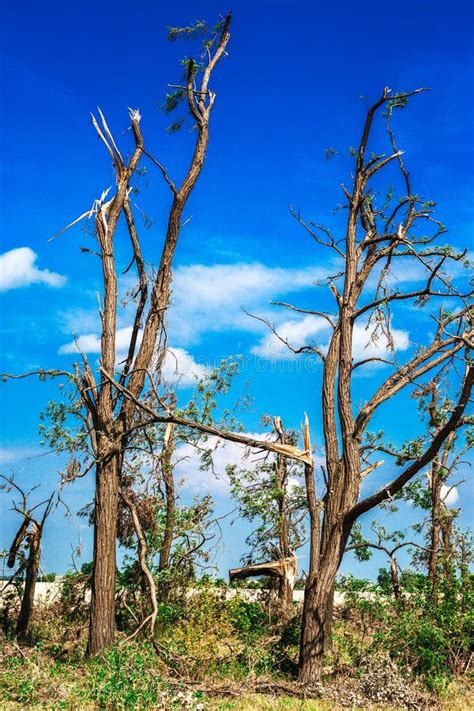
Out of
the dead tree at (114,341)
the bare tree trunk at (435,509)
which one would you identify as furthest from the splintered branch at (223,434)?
the bare tree trunk at (435,509)

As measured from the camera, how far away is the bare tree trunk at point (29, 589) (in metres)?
15.6

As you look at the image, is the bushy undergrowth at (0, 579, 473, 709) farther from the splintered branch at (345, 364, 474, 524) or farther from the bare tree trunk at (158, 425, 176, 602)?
the splintered branch at (345, 364, 474, 524)

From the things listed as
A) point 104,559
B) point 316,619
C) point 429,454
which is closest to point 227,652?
point 316,619

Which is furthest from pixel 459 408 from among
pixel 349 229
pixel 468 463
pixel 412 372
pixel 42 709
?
pixel 468 463

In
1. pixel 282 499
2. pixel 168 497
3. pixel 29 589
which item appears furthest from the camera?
pixel 282 499

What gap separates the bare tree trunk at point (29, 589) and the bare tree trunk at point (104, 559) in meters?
2.68

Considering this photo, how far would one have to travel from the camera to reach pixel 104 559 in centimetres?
1367

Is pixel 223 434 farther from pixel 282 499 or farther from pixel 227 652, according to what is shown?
pixel 282 499

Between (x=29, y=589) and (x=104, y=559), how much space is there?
10.2 feet

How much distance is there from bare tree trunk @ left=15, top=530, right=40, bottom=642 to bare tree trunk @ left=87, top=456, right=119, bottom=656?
8.81ft

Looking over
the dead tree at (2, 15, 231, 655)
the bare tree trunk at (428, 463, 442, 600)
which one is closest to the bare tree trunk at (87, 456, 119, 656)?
the dead tree at (2, 15, 231, 655)

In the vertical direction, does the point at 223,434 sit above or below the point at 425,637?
above

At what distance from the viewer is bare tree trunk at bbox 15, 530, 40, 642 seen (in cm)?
1562

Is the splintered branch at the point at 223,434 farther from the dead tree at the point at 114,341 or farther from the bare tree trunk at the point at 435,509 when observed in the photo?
the bare tree trunk at the point at 435,509
